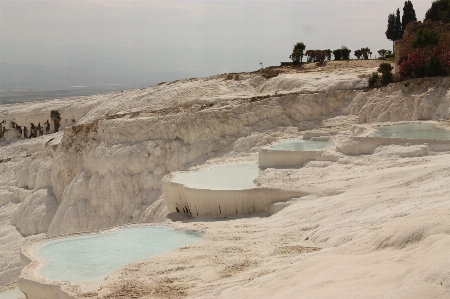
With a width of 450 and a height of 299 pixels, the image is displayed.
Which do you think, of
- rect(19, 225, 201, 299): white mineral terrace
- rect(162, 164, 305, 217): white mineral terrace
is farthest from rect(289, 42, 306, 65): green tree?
rect(19, 225, 201, 299): white mineral terrace

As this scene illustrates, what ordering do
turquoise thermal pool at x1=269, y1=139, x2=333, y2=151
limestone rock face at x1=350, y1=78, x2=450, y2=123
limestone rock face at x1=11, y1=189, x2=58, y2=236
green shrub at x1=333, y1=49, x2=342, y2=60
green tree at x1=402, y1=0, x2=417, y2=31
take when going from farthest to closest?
1. green tree at x1=402, y1=0, x2=417, y2=31
2. green shrub at x1=333, y1=49, x2=342, y2=60
3. limestone rock face at x1=11, y1=189, x2=58, y2=236
4. limestone rock face at x1=350, y1=78, x2=450, y2=123
5. turquoise thermal pool at x1=269, y1=139, x2=333, y2=151

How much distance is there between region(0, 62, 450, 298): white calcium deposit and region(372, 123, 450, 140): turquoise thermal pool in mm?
1114

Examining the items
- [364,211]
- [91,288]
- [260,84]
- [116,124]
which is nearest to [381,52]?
[260,84]

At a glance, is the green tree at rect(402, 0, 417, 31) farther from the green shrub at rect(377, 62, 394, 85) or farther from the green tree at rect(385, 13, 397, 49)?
the green shrub at rect(377, 62, 394, 85)

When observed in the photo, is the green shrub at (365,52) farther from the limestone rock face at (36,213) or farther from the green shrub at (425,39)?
the limestone rock face at (36,213)

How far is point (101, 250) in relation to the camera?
34.7ft

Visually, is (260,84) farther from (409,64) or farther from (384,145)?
(384,145)

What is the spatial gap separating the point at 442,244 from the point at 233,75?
2299 centimetres

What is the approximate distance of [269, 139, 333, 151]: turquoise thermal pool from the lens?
17.0 m

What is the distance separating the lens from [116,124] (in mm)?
24203

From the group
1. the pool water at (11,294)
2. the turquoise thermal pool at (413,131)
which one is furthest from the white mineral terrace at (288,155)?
the pool water at (11,294)

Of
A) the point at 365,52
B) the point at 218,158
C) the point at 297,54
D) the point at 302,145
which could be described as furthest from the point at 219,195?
the point at 365,52

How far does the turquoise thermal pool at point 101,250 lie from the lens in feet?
30.9

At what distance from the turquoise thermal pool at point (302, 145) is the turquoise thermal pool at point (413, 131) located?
1545mm
